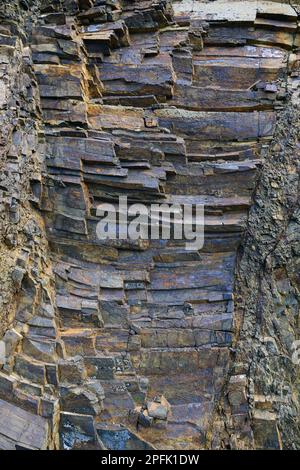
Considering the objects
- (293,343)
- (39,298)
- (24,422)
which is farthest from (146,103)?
(24,422)

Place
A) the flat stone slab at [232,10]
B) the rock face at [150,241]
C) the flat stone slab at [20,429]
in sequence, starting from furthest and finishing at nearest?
the flat stone slab at [232,10]
the rock face at [150,241]
the flat stone slab at [20,429]

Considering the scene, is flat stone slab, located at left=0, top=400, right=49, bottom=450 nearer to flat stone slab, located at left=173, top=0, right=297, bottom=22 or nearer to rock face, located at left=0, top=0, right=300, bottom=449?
rock face, located at left=0, top=0, right=300, bottom=449

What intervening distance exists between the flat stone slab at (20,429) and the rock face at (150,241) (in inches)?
1.6

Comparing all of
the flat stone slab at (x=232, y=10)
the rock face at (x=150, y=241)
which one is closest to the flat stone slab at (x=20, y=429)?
the rock face at (x=150, y=241)

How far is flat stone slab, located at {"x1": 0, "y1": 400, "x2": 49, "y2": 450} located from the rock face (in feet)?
0.13

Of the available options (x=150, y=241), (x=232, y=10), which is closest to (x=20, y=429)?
(x=150, y=241)

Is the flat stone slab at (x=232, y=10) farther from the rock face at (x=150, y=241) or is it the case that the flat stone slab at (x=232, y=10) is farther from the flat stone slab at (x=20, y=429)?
the flat stone slab at (x=20, y=429)

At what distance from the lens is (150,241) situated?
42.8 ft

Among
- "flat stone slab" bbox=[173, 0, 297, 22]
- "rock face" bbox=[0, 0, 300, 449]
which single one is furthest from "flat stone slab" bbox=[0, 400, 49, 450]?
"flat stone slab" bbox=[173, 0, 297, 22]

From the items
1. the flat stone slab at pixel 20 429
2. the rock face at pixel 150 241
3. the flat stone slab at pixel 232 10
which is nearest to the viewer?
the flat stone slab at pixel 20 429

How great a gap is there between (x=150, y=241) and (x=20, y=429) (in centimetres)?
500

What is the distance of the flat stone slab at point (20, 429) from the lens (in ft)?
35.3

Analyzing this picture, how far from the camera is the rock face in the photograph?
38.7 feet

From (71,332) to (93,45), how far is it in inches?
288
